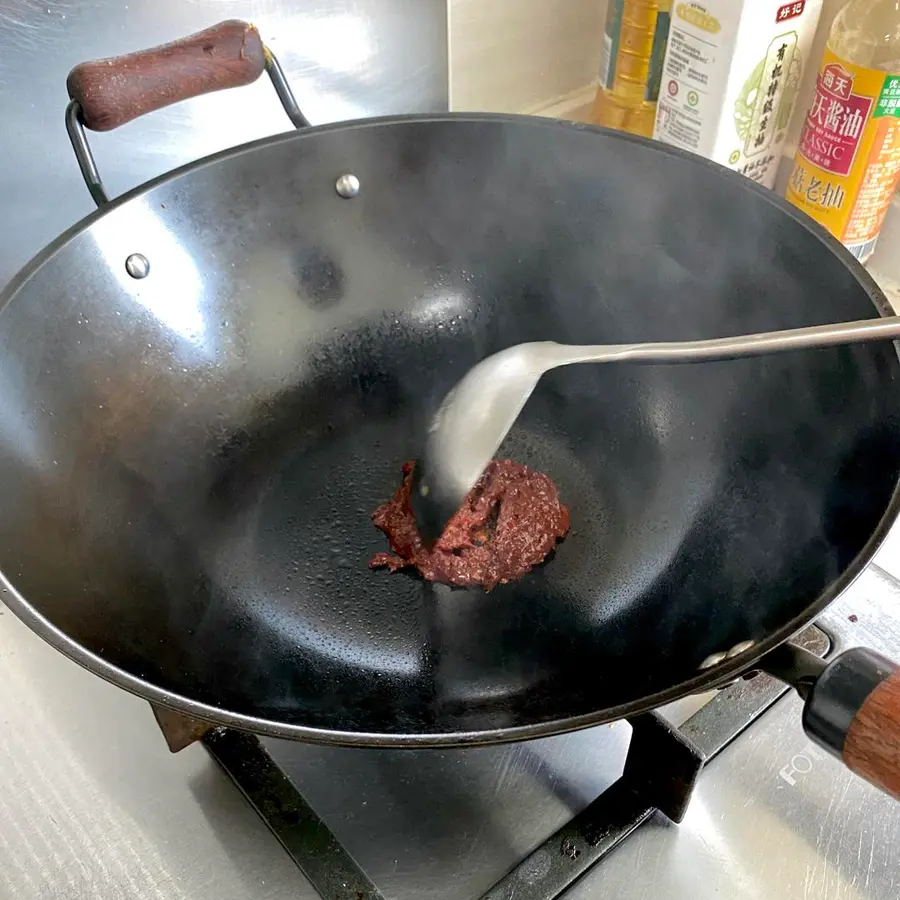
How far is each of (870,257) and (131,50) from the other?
67 centimetres

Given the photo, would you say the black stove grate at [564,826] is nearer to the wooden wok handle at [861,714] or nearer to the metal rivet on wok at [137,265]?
the wooden wok handle at [861,714]

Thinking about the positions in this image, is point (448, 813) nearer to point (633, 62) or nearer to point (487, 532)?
point (487, 532)

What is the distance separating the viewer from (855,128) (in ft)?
2.30

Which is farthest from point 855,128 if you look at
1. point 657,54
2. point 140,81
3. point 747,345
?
point 140,81

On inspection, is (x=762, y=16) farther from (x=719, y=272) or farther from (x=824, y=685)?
(x=824, y=685)

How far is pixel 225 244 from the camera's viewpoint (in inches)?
26.2

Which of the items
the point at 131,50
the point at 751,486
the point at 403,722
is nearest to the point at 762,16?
the point at 751,486

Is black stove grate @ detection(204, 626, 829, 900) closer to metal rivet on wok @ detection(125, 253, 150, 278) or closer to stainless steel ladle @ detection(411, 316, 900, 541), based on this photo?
stainless steel ladle @ detection(411, 316, 900, 541)

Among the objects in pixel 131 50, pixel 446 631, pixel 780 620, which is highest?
pixel 131 50

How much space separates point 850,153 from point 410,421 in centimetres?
41

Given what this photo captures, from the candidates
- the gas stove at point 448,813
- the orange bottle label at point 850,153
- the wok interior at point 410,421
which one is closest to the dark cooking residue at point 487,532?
the wok interior at point 410,421

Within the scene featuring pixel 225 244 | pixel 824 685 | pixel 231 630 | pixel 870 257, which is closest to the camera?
pixel 824 685

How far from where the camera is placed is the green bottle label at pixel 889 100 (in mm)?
664

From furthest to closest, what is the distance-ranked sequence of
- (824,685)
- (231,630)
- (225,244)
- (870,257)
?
(870,257)
(225,244)
(231,630)
(824,685)
